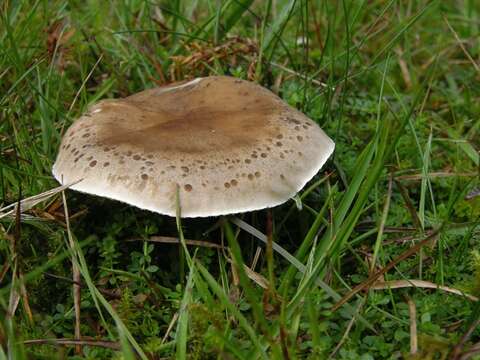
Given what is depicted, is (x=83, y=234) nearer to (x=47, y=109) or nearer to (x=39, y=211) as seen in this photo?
(x=39, y=211)

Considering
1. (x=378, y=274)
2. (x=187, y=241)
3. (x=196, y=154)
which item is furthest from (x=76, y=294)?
(x=378, y=274)

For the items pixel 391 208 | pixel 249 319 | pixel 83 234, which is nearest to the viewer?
pixel 249 319

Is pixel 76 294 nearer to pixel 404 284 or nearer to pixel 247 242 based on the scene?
pixel 247 242

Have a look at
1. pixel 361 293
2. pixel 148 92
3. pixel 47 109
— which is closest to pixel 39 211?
pixel 47 109

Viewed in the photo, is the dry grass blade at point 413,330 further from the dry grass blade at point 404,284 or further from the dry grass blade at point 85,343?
the dry grass blade at point 85,343

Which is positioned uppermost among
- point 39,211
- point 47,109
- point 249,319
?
point 47,109

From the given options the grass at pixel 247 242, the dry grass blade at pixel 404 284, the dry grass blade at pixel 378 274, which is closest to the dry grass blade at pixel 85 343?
the grass at pixel 247 242

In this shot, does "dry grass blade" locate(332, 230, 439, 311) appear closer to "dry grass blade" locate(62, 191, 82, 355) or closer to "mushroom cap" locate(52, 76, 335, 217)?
"mushroom cap" locate(52, 76, 335, 217)
